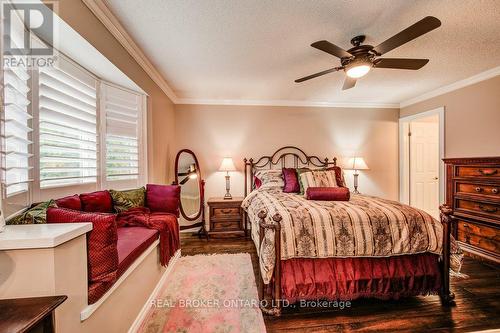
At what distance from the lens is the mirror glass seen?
11.8 ft

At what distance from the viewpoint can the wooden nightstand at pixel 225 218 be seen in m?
3.29

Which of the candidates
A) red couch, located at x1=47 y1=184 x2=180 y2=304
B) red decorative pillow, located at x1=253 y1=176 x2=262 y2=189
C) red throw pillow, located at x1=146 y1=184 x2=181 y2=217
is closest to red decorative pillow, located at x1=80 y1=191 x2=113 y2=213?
red couch, located at x1=47 y1=184 x2=180 y2=304

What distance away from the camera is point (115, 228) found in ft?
3.97

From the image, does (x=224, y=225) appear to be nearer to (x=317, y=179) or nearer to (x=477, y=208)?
(x=317, y=179)

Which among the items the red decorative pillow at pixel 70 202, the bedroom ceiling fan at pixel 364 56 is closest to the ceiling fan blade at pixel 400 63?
the bedroom ceiling fan at pixel 364 56

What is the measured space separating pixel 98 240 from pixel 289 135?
3.45 m

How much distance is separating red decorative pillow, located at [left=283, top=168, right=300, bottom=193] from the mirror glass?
5.12 feet

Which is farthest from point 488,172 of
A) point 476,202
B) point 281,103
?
point 281,103

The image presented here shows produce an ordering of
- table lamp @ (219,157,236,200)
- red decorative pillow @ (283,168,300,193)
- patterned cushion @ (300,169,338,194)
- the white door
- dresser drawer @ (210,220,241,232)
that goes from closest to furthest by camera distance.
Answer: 1. patterned cushion @ (300,169,338,194)
2. red decorative pillow @ (283,168,300,193)
3. dresser drawer @ (210,220,241,232)
4. table lamp @ (219,157,236,200)
5. the white door

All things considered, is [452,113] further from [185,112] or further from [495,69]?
[185,112]

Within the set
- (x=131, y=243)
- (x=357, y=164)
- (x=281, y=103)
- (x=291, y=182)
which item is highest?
(x=281, y=103)

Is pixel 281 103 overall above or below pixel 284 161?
above

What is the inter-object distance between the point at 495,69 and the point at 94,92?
494 cm

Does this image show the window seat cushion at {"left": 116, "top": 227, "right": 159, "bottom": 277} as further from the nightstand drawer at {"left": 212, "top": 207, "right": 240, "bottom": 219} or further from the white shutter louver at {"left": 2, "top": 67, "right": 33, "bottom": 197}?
the nightstand drawer at {"left": 212, "top": 207, "right": 240, "bottom": 219}
